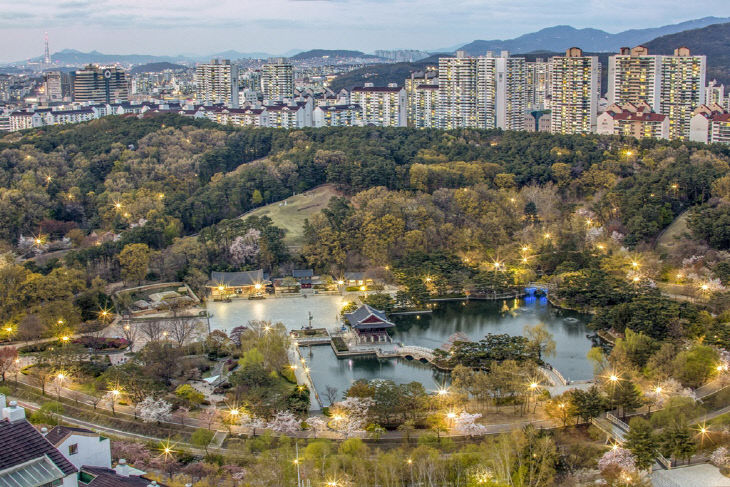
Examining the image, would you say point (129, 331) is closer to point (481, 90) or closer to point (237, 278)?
point (237, 278)

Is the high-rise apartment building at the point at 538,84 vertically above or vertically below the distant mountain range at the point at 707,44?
below

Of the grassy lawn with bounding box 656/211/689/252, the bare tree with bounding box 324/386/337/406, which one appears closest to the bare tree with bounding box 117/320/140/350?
the bare tree with bounding box 324/386/337/406

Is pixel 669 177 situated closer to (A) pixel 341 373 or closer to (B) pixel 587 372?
(B) pixel 587 372

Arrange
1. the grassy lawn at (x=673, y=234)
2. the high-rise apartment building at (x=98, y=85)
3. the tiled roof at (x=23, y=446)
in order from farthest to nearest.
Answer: the high-rise apartment building at (x=98, y=85) < the grassy lawn at (x=673, y=234) < the tiled roof at (x=23, y=446)

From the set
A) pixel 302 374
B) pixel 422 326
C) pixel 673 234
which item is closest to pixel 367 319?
pixel 422 326

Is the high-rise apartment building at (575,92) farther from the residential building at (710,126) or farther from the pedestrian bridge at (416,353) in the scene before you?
the pedestrian bridge at (416,353)

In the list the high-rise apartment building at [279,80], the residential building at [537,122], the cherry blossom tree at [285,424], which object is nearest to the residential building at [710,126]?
the residential building at [537,122]

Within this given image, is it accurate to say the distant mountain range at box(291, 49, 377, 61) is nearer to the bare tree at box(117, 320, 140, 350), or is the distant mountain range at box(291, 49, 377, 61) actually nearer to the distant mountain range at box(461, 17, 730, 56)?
the distant mountain range at box(461, 17, 730, 56)
